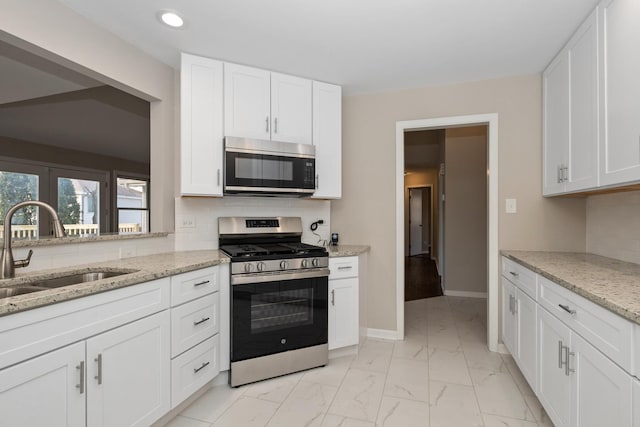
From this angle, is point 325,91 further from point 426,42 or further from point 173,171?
point 173,171

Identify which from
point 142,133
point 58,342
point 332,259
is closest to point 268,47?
point 332,259

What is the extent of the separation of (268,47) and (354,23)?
2.15ft

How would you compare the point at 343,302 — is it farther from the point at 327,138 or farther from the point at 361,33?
the point at 361,33

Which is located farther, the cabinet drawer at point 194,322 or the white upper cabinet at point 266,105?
A: the white upper cabinet at point 266,105

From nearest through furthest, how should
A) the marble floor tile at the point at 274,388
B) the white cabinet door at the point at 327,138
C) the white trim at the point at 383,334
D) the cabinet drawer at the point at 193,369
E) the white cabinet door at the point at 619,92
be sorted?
1. the white cabinet door at the point at 619,92
2. the cabinet drawer at the point at 193,369
3. the marble floor tile at the point at 274,388
4. the white cabinet door at the point at 327,138
5. the white trim at the point at 383,334

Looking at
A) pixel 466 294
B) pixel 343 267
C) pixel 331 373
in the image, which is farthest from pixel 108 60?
pixel 466 294

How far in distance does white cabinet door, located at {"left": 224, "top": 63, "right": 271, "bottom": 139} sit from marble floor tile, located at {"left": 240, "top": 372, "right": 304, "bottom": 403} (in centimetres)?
185

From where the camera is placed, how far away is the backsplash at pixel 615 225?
6.32ft

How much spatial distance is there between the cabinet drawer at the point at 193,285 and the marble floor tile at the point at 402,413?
4.22ft

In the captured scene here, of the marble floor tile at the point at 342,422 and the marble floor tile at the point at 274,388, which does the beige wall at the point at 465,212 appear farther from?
the marble floor tile at the point at 342,422

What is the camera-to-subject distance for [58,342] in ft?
3.83

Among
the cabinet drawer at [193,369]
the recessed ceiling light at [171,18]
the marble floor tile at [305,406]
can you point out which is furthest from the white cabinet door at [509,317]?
the recessed ceiling light at [171,18]

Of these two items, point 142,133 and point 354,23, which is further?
point 142,133

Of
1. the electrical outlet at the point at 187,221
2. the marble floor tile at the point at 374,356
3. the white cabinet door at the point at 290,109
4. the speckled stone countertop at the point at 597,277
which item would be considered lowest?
the marble floor tile at the point at 374,356
